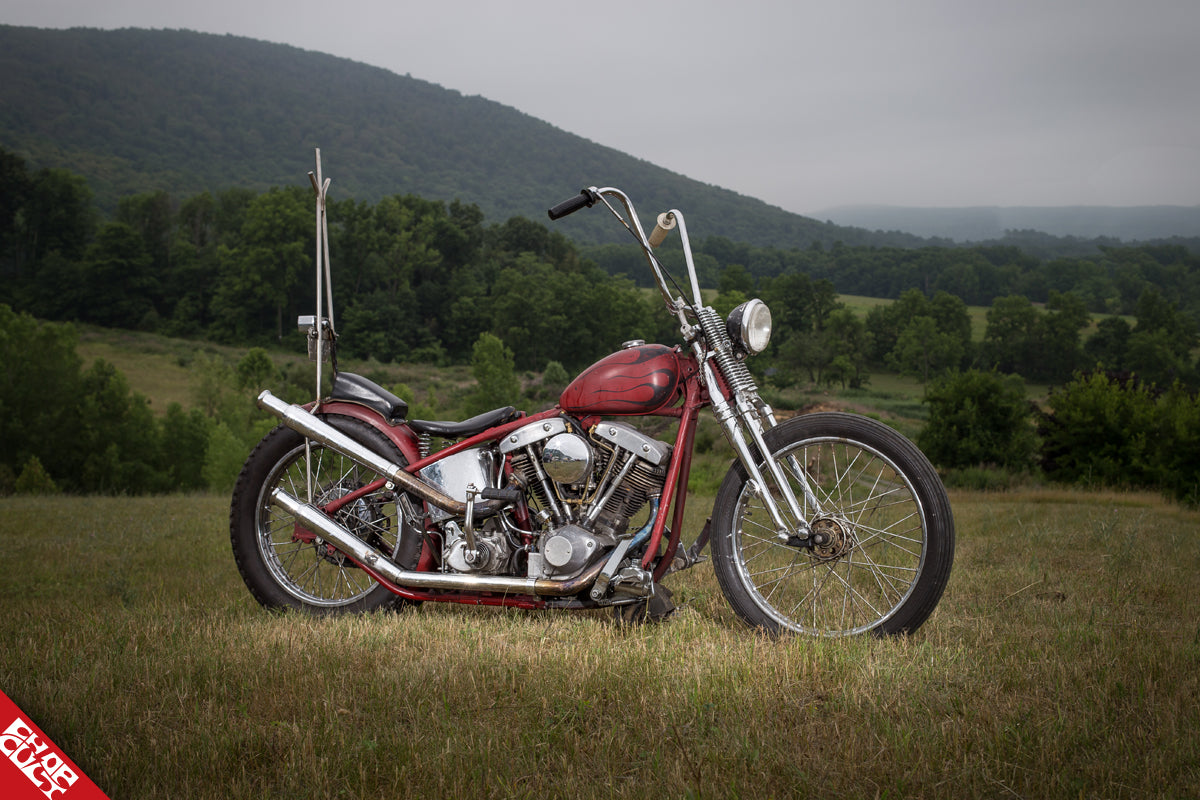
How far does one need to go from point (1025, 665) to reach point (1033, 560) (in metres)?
3.27

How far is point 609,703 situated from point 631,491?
1303 mm

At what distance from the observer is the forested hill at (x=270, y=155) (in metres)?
128

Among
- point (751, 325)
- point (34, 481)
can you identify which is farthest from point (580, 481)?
point (34, 481)

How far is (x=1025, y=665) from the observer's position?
356 cm

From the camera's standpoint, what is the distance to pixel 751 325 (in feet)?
13.4

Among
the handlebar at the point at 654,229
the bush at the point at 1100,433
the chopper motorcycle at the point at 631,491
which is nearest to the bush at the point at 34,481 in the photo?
the chopper motorcycle at the point at 631,491

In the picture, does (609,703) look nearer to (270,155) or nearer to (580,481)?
(580,481)

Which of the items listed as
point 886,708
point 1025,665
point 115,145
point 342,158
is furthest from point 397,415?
point 342,158

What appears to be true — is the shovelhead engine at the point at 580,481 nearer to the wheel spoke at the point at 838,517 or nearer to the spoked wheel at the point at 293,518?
the wheel spoke at the point at 838,517

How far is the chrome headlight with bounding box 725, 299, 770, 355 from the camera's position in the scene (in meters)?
4.07

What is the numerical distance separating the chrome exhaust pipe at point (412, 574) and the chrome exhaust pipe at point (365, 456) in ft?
1.15

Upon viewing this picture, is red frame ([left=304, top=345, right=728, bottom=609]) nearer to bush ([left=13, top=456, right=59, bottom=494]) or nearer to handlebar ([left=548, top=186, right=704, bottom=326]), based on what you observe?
handlebar ([left=548, top=186, right=704, bottom=326])

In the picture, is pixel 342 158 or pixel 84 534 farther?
pixel 342 158

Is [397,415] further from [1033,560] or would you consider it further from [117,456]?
[117,456]
